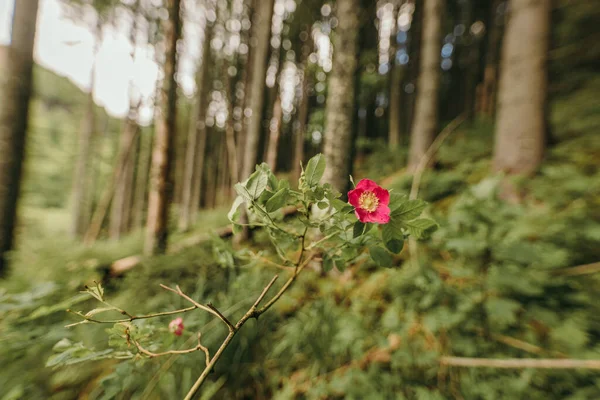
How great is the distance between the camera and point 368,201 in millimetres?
483

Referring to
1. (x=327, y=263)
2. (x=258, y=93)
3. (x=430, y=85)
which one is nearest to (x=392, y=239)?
(x=327, y=263)

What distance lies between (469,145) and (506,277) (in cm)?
388

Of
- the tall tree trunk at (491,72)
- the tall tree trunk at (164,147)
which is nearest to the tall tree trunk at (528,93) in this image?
the tall tree trunk at (164,147)

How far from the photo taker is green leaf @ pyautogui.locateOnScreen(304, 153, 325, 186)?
49 cm

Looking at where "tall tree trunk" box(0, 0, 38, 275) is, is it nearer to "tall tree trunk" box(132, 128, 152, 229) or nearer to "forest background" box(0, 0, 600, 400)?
"forest background" box(0, 0, 600, 400)

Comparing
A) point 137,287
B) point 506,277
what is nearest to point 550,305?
point 506,277

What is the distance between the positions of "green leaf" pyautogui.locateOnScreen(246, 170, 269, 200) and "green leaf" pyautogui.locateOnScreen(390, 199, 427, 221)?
0.85 feet

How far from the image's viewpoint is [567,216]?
169cm

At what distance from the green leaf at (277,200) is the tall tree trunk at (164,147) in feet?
11.1

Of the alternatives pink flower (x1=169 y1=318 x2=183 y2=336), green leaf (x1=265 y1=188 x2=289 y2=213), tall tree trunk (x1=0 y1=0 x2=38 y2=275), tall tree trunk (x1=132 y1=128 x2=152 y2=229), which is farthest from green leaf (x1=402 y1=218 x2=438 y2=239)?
tall tree trunk (x1=132 y1=128 x2=152 y2=229)

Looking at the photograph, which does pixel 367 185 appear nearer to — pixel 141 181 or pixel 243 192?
pixel 243 192

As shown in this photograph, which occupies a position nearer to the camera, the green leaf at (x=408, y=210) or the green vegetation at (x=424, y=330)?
the green leaf at (x=408, y=210)

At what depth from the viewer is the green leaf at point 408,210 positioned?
1.64 ft

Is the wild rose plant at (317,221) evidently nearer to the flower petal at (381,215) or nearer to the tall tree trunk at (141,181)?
the flower petal at (381,215)
